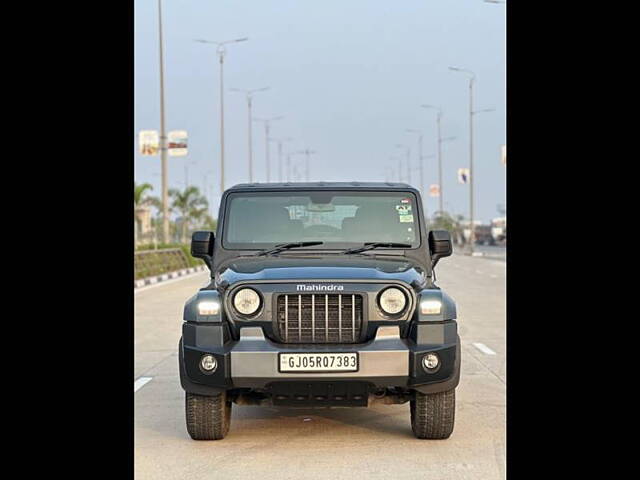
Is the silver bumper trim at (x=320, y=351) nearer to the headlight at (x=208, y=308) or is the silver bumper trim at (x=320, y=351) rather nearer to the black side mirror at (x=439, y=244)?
the headlight at (x=208, y=308)

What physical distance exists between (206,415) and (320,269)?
1.35 m

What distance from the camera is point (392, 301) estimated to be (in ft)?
24.8

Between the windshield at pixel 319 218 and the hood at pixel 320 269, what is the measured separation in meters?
0.31

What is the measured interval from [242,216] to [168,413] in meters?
1.83

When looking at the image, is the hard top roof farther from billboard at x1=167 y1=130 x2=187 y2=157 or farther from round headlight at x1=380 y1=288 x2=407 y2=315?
billboard at x1=167 y1=130 x2=187 y2=157

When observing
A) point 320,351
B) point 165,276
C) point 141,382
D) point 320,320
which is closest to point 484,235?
point 165,276

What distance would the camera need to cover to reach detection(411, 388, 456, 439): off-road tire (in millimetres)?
7695

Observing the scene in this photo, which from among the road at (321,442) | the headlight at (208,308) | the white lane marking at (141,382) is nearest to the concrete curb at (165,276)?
the white lane marking at (141,382)

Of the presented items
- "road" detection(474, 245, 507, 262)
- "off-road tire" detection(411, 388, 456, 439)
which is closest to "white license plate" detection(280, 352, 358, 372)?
"off-road tire" detection(411, 388, 456, 439)

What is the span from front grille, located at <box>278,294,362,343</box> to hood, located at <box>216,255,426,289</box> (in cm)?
16

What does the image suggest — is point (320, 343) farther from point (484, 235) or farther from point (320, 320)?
point (484, 235)
